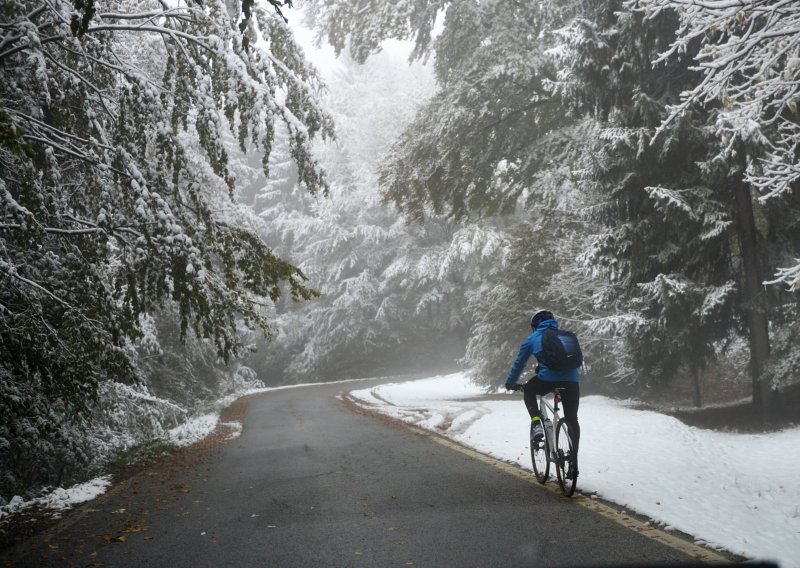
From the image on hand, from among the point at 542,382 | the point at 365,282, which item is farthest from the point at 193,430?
the point at 365,282

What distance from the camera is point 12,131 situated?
3850mm

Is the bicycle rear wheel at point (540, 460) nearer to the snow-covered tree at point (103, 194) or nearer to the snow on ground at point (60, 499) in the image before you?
the snow-covered tree at point (103, 194)

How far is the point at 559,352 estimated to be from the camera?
6281 millimetres

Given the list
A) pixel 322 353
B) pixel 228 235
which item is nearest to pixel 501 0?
pixel 228 235

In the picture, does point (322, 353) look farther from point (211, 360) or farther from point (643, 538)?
point (643, 538)

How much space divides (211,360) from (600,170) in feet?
47.5

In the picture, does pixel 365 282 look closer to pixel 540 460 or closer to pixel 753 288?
pixel 753 288

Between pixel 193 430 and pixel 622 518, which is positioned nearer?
pixel 622 518

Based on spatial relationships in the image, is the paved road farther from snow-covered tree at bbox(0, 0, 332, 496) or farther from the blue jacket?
snow-covered tree at bbox(0, 0, 332, 496)

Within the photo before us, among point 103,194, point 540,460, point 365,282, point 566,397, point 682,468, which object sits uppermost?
point 365,282

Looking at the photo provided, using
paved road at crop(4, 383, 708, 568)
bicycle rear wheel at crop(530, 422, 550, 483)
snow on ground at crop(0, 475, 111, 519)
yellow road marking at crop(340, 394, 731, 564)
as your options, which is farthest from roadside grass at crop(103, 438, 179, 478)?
bicycle rear wheel at crop(530, 422, 550, 483)

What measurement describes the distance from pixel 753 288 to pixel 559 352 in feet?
22.8

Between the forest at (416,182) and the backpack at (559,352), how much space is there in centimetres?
213

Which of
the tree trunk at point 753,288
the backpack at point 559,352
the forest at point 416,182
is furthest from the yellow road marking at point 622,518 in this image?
the tree trunk at point 753,288
